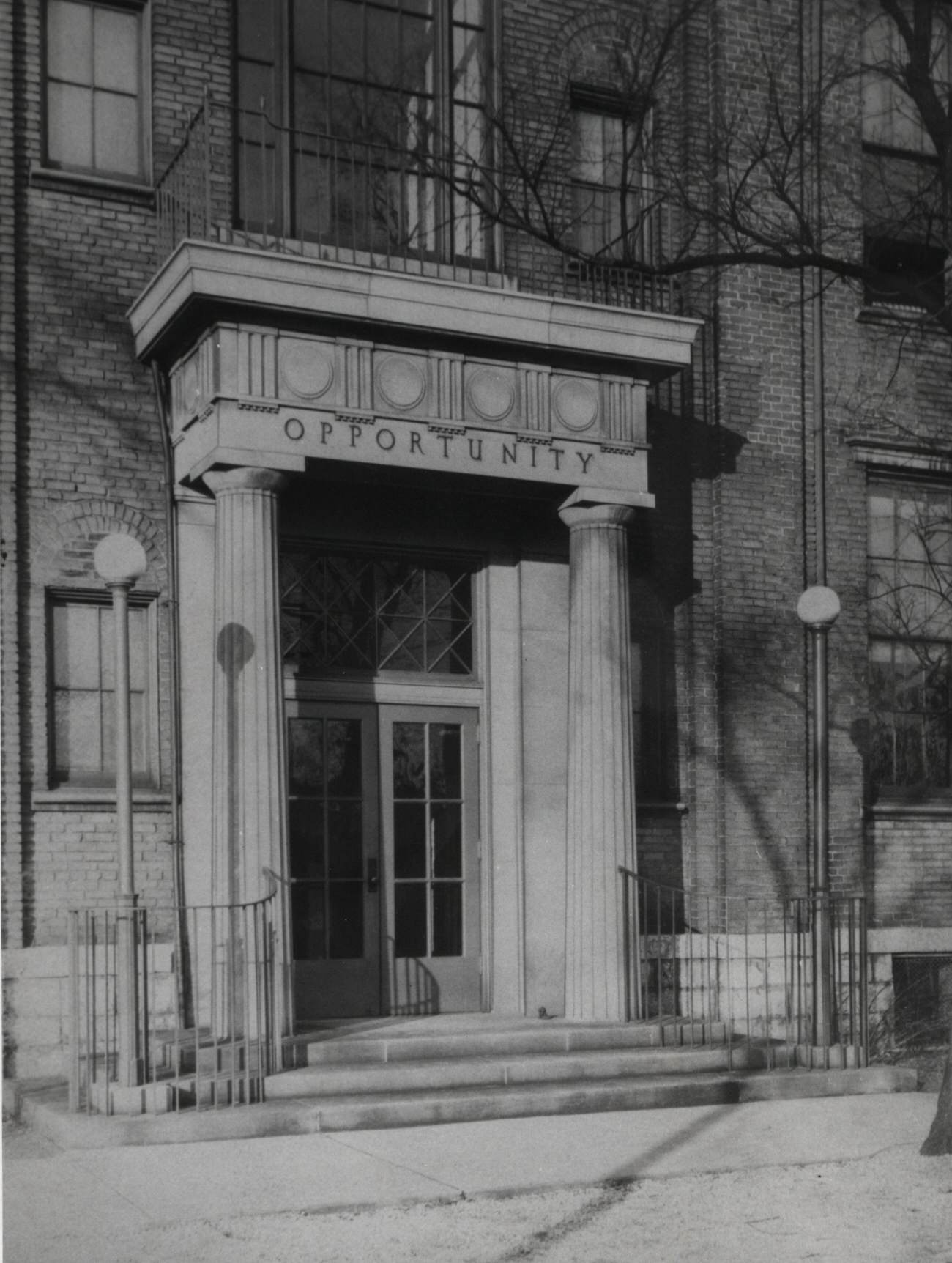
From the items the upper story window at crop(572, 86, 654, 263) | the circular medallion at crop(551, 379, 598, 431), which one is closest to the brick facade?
the upper story window at crop(572, 86, 654, 263)

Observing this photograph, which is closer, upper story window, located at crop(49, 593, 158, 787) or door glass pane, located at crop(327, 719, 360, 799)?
upper story window, located at crop(49, 593, 158, 787)

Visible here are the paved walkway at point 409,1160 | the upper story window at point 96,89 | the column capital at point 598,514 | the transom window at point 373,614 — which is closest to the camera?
the paved walkway at point 409,1160

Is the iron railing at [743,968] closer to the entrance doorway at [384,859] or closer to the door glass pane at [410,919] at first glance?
the entrance doorway at [384,859]

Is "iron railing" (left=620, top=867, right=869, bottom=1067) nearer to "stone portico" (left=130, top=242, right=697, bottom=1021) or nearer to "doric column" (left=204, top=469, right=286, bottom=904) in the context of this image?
"stone portico" (left=130, top=242, right=697, bottom=1021)

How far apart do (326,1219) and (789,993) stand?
4.97 m

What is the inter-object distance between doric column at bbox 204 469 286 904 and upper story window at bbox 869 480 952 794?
6300 millimetres

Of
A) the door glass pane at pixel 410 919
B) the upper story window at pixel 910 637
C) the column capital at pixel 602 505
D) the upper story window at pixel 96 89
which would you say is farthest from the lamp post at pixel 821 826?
the upper story window at pixel 96 89

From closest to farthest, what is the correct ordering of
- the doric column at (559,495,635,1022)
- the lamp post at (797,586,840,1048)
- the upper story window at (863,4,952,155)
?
the lamp post at (797,586,840,1048)
the doric column at (559,495,635,1022)
the upper story window at (863,4,952,155)

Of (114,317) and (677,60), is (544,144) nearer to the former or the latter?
(677,60)

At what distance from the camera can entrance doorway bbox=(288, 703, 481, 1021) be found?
12422 mm

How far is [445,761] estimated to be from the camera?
13094 mm

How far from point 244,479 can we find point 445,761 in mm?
3073

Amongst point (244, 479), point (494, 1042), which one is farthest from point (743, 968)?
point (244, 479)

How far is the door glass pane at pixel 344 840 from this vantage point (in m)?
12.5
